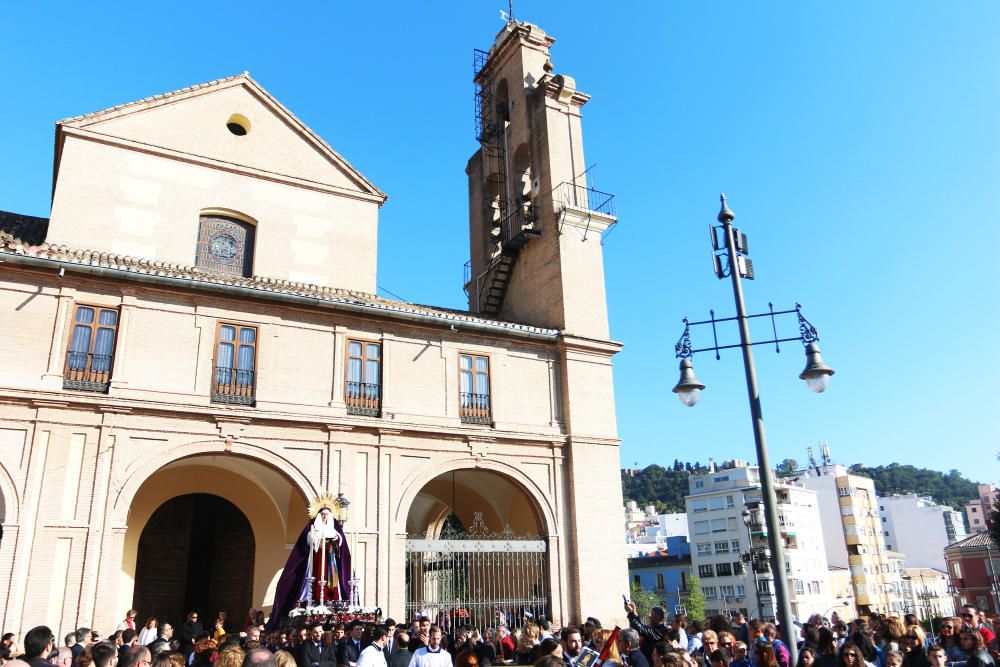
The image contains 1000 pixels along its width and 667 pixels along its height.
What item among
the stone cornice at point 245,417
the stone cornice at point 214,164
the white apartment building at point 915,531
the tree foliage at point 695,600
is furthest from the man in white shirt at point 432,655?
the white apartment building at point 915,531

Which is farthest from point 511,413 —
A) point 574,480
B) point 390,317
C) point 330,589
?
point 330,589

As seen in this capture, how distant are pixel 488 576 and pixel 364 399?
6.37 m

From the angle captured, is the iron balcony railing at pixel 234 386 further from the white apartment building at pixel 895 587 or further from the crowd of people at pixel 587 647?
the white apartment building at pixel 895 587

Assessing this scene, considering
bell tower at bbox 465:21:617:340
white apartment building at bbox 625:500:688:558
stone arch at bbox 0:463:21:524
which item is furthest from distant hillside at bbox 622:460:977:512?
stone arch at bbox 0:463:21:524

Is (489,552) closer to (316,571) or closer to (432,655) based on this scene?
(316,571)

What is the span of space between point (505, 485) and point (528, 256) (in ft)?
22.7

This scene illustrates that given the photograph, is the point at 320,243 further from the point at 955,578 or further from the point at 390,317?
the point at 955,578

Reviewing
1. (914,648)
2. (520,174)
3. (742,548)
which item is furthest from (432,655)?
(742,548)

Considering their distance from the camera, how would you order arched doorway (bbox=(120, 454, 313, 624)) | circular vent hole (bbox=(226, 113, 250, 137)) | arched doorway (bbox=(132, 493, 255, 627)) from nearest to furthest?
arched doorway (bbox=(120, 454, 313, 624)) < arched doorway (bbox=(132, 493, 255, 627)) < circular vent hole (bbox=(226, 113, 250, 137))

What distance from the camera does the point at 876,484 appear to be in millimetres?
169500

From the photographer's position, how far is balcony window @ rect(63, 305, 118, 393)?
16.9 metres

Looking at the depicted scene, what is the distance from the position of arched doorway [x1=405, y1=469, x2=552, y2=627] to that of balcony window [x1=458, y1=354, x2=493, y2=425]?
1.61 metres

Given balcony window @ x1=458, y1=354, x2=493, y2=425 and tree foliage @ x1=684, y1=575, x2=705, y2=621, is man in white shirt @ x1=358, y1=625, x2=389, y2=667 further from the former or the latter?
tree foliage @ x1=684, y1=575, x2=705, y2=621

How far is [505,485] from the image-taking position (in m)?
23.3
